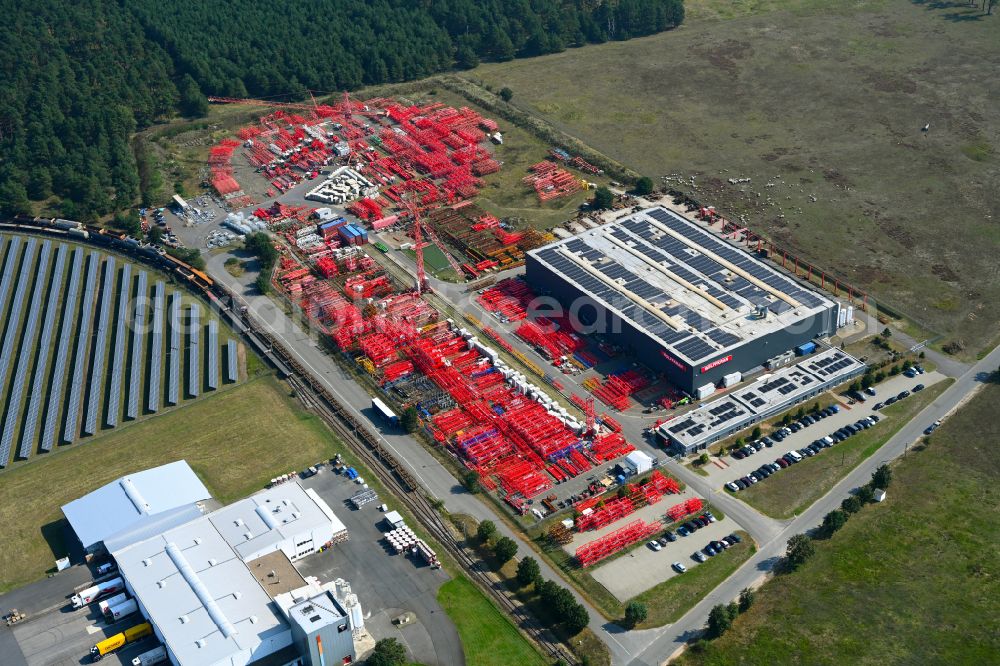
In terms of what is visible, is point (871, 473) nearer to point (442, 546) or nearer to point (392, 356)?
point (442, 546)

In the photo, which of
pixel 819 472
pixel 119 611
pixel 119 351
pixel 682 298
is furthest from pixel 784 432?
pixel 119 351

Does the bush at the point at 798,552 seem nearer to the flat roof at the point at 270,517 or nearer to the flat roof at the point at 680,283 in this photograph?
the flat roof at the point at 680,283

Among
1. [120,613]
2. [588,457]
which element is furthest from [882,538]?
[120,613]

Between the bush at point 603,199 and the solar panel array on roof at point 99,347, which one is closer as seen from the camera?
the solar panel array on roof at point 99,347

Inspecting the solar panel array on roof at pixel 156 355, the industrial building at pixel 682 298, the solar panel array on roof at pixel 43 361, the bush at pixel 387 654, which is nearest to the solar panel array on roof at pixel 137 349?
the solar panel array on roof at pixel 156 355

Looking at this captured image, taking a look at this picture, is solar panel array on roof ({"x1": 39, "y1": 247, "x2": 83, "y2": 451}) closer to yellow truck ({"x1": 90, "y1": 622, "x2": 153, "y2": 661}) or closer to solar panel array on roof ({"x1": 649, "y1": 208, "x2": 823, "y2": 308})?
yellow truck ({"x1": 90, "y1": 622, "x2": 153, "y2": 661})

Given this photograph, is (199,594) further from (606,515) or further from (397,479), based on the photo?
(606,515)
